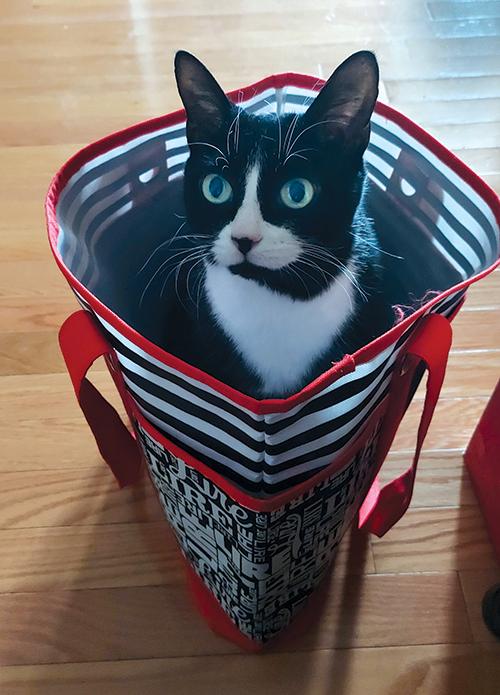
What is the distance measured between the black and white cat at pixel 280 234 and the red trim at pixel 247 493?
0.07 m

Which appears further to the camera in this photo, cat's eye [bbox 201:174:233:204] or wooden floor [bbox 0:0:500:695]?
wooden floor [bbox 0:0:500:695]

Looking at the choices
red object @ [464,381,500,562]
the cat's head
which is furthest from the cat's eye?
red object @ [464,381,500,562]

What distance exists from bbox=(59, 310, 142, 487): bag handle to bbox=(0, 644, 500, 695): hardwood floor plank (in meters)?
0.20

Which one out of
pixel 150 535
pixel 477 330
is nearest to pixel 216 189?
pixel 150 535

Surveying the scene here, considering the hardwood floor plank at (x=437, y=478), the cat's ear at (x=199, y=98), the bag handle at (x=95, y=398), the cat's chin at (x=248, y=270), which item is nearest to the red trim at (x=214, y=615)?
the bag handle at (x=95, y=398)

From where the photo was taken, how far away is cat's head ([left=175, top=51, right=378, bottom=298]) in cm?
55

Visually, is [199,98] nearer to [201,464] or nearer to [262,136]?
[262,136]

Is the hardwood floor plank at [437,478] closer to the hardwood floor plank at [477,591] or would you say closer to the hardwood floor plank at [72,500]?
the hardwood floor plank at [477,591]

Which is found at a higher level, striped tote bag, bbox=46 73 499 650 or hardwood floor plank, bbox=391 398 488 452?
striped tote bag, bbox=46 73 499 650

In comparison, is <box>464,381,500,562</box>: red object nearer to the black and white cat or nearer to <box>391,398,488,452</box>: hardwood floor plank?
<box>391,398,488,452</box>: hardwood floor plank

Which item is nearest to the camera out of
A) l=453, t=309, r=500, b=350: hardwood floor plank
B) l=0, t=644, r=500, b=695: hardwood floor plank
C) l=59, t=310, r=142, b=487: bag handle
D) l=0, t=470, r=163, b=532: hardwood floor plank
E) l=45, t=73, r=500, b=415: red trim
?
l=45, t=73, r=500, b=415: red trim

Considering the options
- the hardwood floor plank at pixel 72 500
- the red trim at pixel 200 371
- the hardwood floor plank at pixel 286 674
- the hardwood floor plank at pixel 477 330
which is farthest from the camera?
the hardwood floor plank at pixel 477 330

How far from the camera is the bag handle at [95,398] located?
1.91 feet

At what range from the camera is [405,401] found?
26.1 inches
